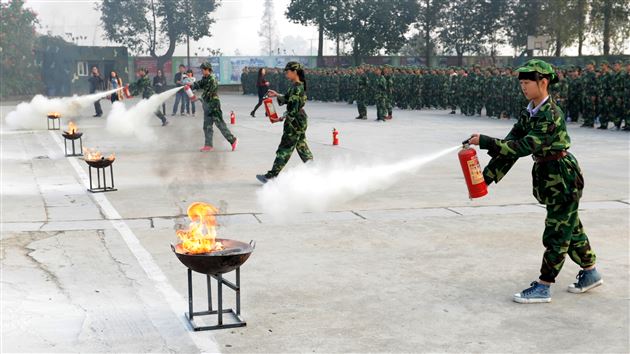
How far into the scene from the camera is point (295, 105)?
12.4m

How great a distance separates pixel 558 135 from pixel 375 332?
220cm

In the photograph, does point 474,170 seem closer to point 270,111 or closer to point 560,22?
point 270,111

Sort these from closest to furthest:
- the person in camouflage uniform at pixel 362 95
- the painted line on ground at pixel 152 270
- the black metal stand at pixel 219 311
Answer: the painted line on ground at pixel 152 270 < the black metal stand at pixel 219 311 < the person in camouflage uniform at pixel 362 95

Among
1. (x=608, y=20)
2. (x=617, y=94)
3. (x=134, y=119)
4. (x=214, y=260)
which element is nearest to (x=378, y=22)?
(x=608, y=20)

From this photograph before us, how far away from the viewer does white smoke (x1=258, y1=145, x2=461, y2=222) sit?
11289 millimetres

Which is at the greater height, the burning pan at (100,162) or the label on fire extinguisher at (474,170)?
the label on fire extinguisher at (474,170)

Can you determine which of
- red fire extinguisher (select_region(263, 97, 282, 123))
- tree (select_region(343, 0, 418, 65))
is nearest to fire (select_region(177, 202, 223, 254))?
red fire extinguisher (select_region(263, 97, 282, 123))

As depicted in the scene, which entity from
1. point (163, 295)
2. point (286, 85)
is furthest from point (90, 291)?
point (286, 85)

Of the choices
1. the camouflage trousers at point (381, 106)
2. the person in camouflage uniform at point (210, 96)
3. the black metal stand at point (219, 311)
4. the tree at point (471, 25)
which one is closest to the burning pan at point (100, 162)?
the person in camouflage uniform at point (210, 96)

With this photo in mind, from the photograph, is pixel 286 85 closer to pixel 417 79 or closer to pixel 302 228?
pixel 417 79

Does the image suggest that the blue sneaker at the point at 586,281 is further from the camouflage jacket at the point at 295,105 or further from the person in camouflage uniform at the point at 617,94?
the person in camouflage uniform at the point at 617,94

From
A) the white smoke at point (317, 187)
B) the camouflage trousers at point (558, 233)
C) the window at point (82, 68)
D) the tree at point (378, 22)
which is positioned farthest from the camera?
the tree at point (378, 22)

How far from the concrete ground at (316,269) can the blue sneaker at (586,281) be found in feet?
0.28

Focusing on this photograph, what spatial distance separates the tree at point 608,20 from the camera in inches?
2029
